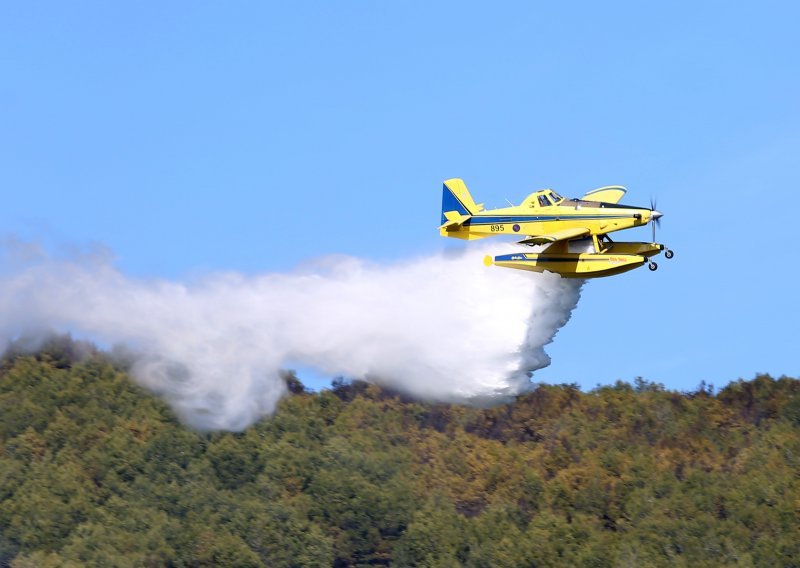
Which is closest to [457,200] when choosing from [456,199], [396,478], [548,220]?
[456,199]

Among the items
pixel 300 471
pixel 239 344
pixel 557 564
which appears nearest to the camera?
pixel 239 344

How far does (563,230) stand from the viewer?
1690 inches

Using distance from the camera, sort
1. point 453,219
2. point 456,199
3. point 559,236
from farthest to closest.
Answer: point 456,199 → point 453,219 → point 559,236

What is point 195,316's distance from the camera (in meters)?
50.7

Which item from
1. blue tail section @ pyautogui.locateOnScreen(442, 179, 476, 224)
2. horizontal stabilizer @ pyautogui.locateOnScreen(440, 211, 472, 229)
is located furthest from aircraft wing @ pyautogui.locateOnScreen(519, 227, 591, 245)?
blue tail section @ pyautogui.locateOnScreen(442, 179, 476, 224)

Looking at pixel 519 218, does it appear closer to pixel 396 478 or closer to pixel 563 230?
pixel 563 230

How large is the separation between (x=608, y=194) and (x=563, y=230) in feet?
9.49

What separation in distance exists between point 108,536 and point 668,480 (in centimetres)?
2959

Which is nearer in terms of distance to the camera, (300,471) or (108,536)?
(108,536)

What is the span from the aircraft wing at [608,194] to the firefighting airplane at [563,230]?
0.36 m

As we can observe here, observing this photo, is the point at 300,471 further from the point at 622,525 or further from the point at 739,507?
the point at 739,507

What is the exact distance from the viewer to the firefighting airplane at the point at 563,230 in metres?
42.1

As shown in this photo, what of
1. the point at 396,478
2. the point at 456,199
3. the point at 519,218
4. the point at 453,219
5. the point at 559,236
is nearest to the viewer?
the point at 559,236

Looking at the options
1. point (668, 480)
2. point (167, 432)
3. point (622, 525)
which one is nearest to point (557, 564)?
point (622, 525)
